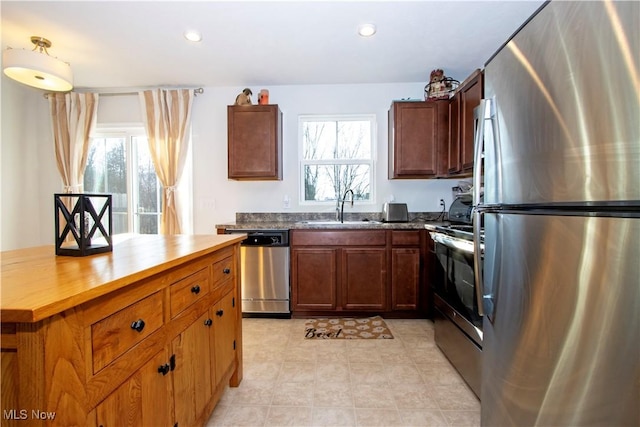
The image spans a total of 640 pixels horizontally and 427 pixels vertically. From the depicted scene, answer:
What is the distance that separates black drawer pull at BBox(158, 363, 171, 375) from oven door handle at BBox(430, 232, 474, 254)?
1.58 metres

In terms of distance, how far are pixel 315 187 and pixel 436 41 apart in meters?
1.89

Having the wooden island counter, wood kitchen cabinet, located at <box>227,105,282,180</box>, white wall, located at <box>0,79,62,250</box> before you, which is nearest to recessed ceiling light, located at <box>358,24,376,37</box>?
wood kitchen cabinet, located at <box>227,105,282,180</box>

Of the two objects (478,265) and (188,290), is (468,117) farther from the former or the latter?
(188,290)

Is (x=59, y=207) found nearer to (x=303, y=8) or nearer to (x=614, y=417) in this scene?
(x=614, y=417)

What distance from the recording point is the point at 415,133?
2947 millimetres

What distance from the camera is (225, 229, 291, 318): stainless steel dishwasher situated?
279 cm

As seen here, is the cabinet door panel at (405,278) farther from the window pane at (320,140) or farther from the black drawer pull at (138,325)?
the black drawer pull at (138,325)

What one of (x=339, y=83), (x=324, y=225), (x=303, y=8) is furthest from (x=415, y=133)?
(x=303, y=8)

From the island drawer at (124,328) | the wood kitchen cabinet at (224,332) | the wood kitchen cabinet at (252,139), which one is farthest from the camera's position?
the wood kitchen cabinet at (252,139)

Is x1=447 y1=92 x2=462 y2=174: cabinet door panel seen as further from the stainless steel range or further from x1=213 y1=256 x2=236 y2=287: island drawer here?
x1=213 y1=256 x2=236 y2=287: island drawer

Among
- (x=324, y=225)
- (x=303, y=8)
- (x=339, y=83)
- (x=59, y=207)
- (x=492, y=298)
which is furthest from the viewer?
(x=339, y=83)

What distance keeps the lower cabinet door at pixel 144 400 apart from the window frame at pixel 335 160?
2538mm

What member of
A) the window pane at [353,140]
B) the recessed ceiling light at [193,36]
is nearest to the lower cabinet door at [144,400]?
the recessed ceiling light at [193,36]

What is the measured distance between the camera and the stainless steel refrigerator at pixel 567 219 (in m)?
0.66
